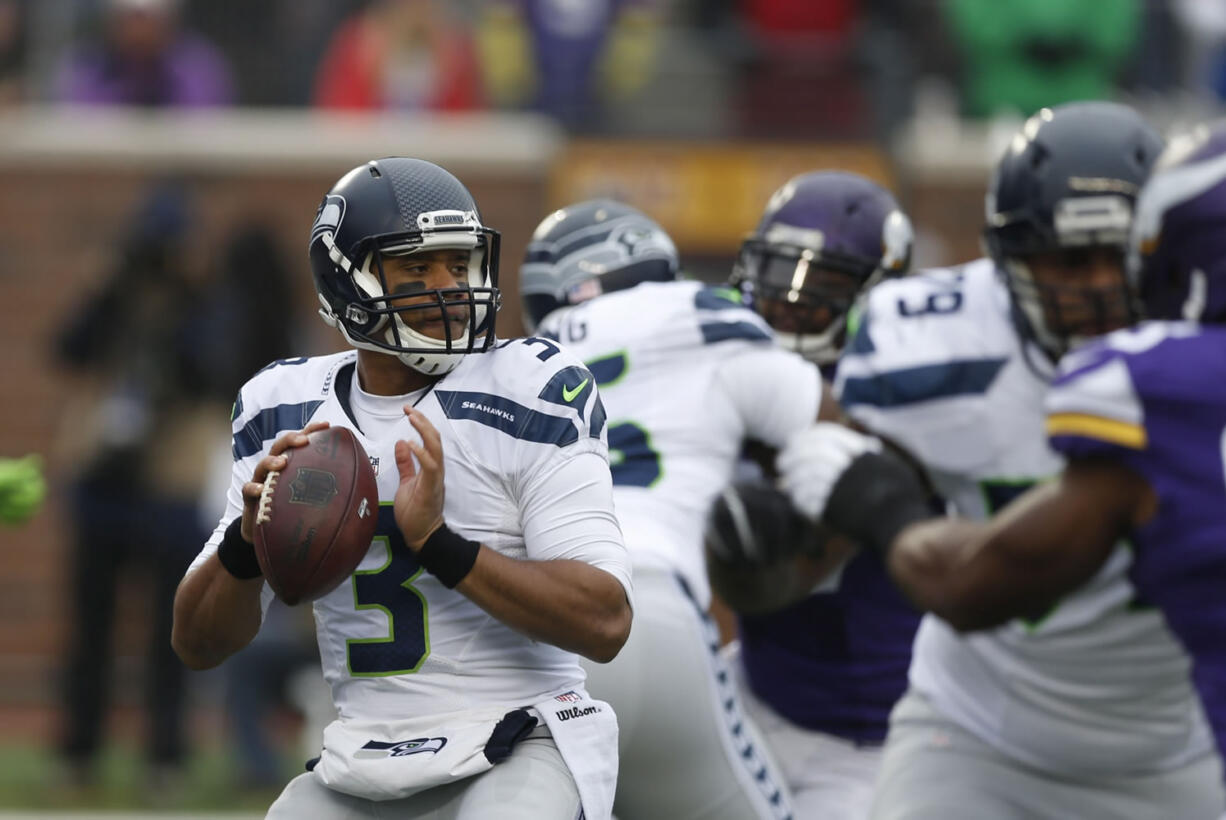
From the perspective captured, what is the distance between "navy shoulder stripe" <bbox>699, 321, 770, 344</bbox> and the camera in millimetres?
4203

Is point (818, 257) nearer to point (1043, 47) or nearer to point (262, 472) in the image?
point (262, 472)

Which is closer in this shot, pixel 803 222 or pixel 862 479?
pixel 862 479

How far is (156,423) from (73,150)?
113 inches

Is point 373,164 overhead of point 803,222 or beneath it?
overhead

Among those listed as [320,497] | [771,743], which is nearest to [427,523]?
[320,497]

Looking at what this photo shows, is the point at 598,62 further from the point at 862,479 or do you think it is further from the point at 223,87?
the point at 862,479

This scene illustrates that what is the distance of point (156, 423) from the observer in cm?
870

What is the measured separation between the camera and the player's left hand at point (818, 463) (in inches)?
128

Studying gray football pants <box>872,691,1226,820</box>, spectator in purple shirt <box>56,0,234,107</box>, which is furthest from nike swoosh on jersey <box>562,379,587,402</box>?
spectator in purple shirt <box>56,0,234,107</box>

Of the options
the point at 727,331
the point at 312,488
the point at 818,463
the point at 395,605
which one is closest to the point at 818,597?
the point at 727,331

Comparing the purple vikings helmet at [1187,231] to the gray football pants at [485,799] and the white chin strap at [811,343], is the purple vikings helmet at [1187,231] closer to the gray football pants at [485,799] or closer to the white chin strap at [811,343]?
the gray football pants at [485,799]

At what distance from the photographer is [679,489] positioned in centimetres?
416

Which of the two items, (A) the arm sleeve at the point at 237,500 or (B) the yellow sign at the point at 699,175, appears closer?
(A) the arm sleeve at the point at 237,500

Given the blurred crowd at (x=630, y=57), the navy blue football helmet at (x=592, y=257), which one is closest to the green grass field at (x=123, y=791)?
the navy blue football helmet at (x=592, y=257)
